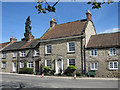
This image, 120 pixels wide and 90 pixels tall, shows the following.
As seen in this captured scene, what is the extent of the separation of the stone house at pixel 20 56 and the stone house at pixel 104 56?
10617 mm

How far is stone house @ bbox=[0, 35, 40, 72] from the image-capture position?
93.6ft

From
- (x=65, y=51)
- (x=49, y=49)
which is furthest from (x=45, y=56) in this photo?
(x=65, y=51)

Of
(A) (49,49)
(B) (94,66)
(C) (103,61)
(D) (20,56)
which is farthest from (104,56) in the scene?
(D) (20,56)

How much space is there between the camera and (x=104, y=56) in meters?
21.2

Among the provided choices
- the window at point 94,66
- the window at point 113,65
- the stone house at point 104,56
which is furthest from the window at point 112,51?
the window at point 94,66

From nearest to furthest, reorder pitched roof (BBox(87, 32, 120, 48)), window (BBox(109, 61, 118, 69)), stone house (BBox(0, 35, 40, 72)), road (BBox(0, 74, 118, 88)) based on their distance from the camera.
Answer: road (BBox(0, 74, 118, 88)) < window (BBox(109, 61, 118, 69)) < pitched roof (BBox(87, 32, 120, 48)) < stone house (BBox(0, 35, 40, 72))

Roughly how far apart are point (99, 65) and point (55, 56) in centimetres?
790

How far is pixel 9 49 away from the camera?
109 feet

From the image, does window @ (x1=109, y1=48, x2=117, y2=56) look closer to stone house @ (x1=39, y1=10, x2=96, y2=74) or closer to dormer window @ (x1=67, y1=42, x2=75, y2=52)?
stone house @ (x1=39, y1=10, x2=96, y2=74)

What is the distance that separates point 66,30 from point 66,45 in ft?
11.6

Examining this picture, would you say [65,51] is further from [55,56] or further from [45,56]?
[45,56]

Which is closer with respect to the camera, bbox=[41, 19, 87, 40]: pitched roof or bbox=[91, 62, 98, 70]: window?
bbox=[91, 62, 98, 70]: window

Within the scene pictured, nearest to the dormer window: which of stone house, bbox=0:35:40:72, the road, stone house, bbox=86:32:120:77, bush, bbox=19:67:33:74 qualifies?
stone house, bbox=86:32:120:77

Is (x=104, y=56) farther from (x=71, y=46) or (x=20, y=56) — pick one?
(x=20, y=56)
